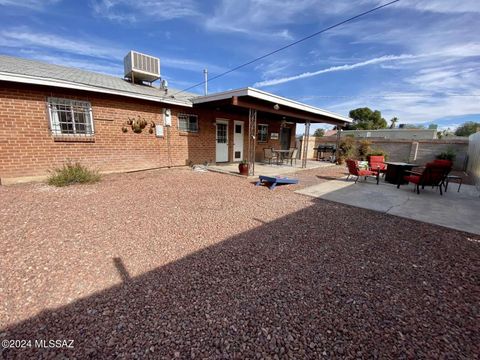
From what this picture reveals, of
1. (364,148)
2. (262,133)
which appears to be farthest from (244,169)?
(364,148)

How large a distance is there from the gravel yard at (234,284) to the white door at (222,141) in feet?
23.1

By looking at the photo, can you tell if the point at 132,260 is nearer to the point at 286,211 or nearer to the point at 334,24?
the point at 286,211

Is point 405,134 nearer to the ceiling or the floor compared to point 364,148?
nearer to the ceiling

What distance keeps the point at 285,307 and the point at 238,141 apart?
10.4m

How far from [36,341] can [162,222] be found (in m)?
2.23

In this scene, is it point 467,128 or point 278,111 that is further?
point 467,128

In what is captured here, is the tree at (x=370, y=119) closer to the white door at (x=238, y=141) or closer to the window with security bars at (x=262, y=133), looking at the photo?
the window with security bars at (x=262, y=133)

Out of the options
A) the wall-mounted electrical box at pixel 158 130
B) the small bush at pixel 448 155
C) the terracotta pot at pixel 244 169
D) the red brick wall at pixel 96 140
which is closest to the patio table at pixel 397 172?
the terracotta pot at pixel 244 169

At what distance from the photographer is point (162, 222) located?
3705mm

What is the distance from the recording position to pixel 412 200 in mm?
5387

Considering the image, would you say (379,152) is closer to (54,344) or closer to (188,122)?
(188,122)

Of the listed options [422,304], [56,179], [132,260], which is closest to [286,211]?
[422,304]

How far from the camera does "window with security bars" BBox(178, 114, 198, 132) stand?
9484 millimetres

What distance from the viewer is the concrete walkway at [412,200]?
4.13 m
